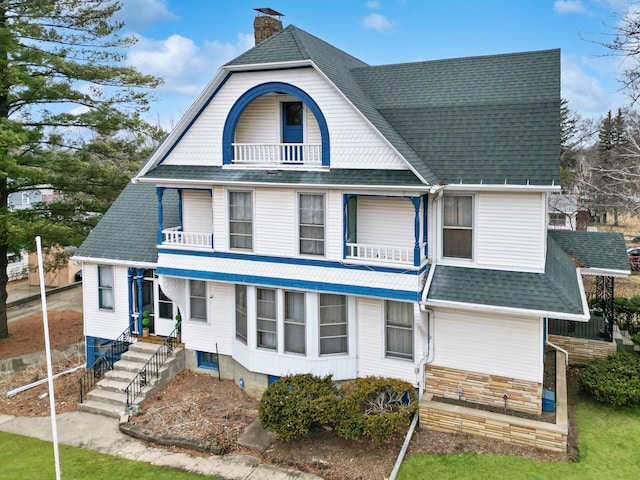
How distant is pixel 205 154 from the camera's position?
15367 mm

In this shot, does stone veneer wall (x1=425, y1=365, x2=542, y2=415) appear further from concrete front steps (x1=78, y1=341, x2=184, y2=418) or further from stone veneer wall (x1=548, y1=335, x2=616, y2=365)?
concrete front steps (x1=78, y1=341, x2=184, y2=418)

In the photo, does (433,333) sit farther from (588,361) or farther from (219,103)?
(219,103)

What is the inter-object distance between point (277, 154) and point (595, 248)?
1031cm

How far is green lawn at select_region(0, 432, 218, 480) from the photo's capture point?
12.0 metres

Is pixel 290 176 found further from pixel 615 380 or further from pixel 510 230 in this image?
pixel 615 380

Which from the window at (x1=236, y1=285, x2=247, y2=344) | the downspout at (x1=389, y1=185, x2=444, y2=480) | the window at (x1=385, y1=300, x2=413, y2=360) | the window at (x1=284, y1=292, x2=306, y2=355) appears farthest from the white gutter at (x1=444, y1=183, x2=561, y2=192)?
the window at (x1=236, y1=285, x2=247, y2=344)

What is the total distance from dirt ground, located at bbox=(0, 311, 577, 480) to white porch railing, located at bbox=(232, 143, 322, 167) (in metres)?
6.94

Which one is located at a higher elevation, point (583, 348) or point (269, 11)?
point (269, 11)

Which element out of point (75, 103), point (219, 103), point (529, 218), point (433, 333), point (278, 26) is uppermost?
point (278, 26)

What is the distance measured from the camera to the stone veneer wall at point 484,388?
41.6 feet

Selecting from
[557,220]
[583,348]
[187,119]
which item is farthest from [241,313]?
[557,220]

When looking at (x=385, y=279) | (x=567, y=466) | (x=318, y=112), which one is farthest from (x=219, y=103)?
(x=567, y=466)

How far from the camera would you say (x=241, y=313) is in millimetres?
15719

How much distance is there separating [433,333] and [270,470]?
207 inches
